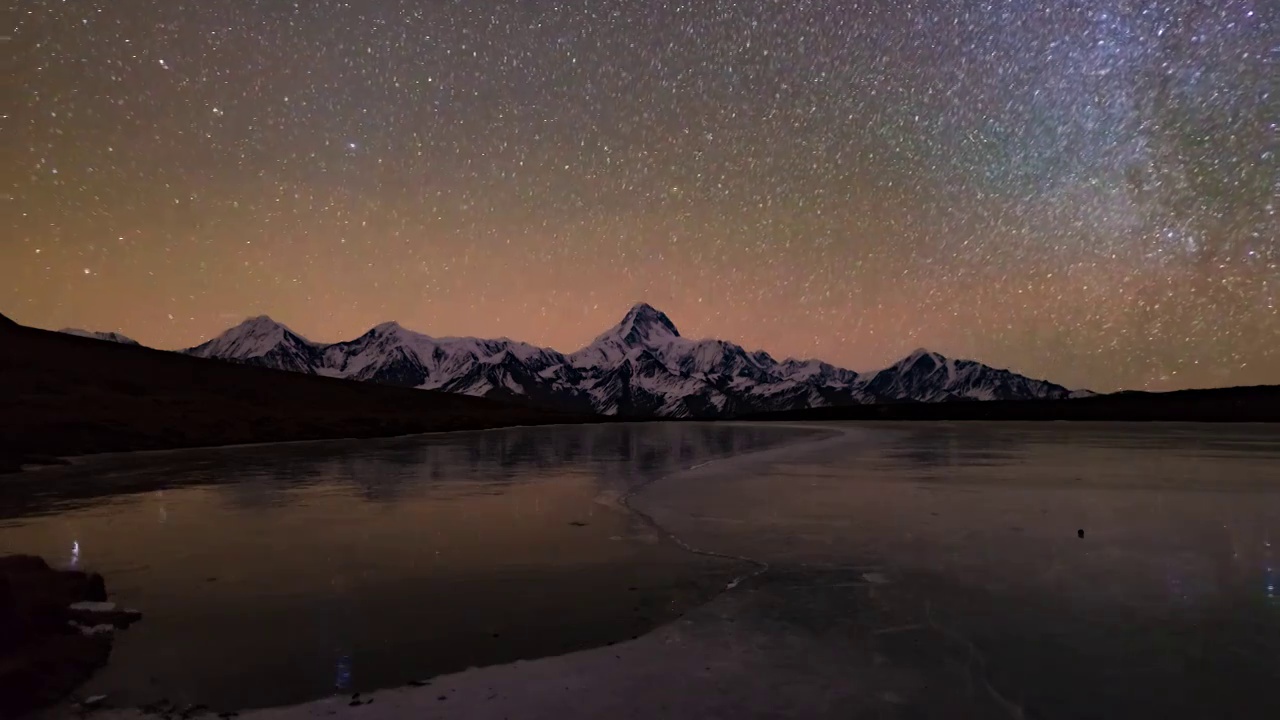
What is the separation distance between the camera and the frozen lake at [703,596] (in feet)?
25.5

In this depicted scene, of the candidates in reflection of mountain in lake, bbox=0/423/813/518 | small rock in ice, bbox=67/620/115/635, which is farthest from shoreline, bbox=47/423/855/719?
reflection of mountain in lake, bbox=0/423/813/518

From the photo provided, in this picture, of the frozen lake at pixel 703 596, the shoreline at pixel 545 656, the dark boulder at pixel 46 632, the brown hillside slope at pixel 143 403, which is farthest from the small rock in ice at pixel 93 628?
the brown hillside slope at pixel 143 403

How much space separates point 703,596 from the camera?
11.8 metres

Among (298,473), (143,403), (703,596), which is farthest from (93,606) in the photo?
(143,403)

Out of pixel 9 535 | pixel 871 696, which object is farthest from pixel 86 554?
pixel 871 696

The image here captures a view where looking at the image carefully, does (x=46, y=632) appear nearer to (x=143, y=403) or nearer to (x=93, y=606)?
(x=93, y=606)

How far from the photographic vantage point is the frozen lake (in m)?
7.76

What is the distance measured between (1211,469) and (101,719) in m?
41.5

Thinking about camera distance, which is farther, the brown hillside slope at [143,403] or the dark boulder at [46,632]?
the brown hillside slope at [143,403]

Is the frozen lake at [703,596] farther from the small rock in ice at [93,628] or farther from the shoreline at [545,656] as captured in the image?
the small rock in ice at [93,628]

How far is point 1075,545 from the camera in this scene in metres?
15.9

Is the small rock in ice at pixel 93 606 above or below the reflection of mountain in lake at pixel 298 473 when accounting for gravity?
above

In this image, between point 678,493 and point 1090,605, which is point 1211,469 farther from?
point 1090,605

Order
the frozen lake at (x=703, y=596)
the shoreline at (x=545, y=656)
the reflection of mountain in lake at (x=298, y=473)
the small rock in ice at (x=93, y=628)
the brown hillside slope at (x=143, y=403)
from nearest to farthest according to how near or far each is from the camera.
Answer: the shoreline at (x=545, y=656) < the frozen lake at (x=703, y=596) < the small rock in ice at (x=93, y=628) < the reflection of mountain in lake at (x=298, y=473) < the brown hillside slope at (x=143, y=403)
